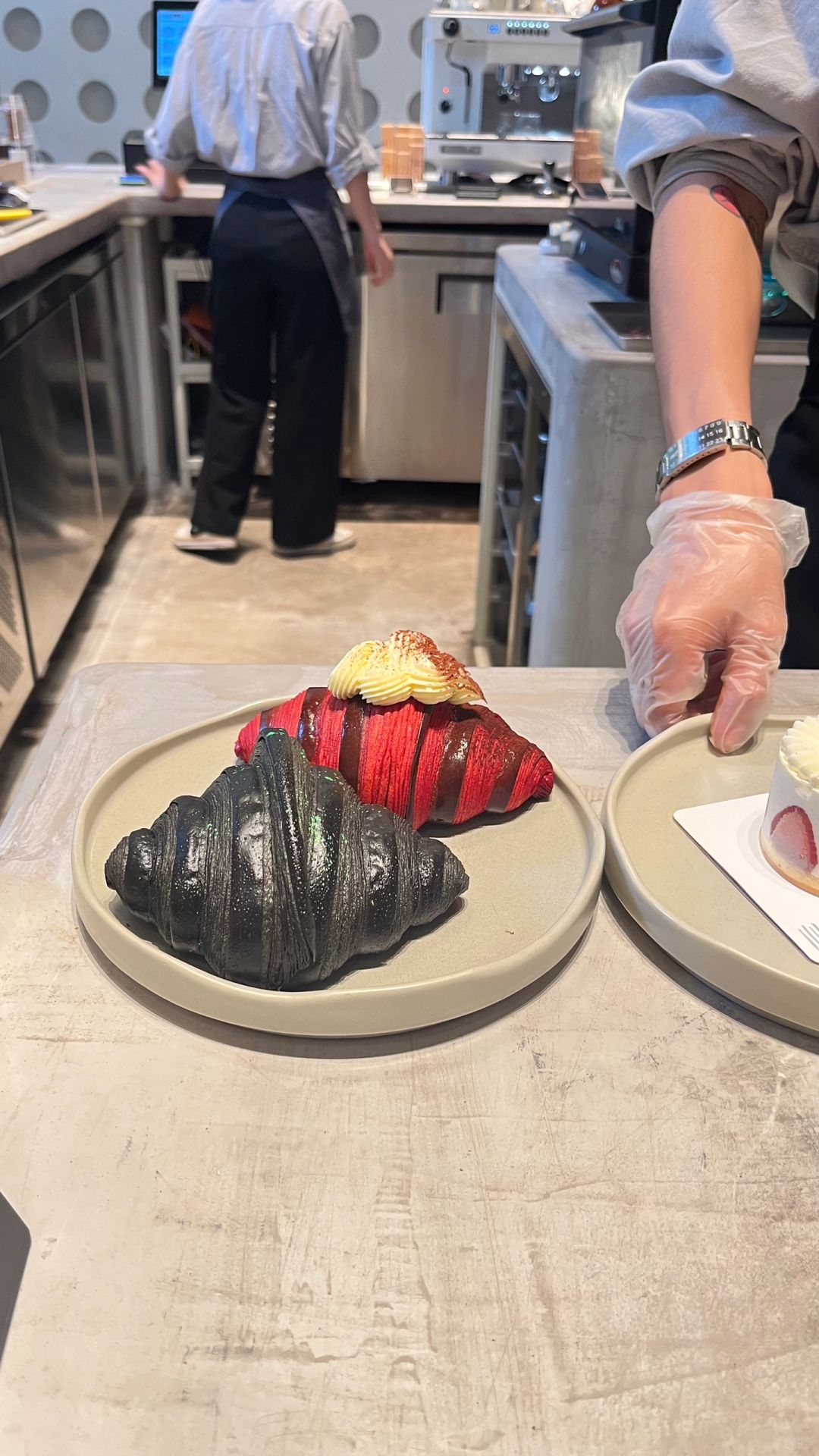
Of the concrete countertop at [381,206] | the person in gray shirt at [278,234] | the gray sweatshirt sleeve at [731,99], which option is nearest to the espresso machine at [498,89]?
the concrete countertop at [381,206]

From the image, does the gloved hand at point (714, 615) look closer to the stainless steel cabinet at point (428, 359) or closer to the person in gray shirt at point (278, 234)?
the person in gray shirt at point (278, 234)

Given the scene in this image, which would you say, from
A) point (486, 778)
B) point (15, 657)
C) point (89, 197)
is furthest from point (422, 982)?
point (89, 197)

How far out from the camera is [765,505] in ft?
2.75

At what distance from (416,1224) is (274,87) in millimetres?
2669

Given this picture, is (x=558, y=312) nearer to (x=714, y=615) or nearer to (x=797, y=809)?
(x=714, y=615)

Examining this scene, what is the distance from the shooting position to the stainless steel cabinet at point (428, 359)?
3.12 meters

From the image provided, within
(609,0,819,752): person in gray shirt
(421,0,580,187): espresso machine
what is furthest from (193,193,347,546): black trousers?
(609,0,819,752): person in gray shirt

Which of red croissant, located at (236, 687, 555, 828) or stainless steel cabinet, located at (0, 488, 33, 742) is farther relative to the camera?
stainless steel cabinet, located at (0, 488, 33, 742)

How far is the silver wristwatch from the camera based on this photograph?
34.0 inches

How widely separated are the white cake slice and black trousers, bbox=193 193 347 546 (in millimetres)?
2496

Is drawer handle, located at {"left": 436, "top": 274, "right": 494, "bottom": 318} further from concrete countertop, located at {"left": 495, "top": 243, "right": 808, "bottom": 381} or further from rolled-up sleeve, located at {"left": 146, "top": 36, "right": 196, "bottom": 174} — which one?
concrete countertop, located at {"left": 495, "top": 243, "right": 808, "bottom": 381}

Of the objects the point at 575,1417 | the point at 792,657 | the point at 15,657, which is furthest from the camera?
the point at 15,657

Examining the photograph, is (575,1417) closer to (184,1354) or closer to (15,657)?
(184,1354)

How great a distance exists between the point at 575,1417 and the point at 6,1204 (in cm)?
23
